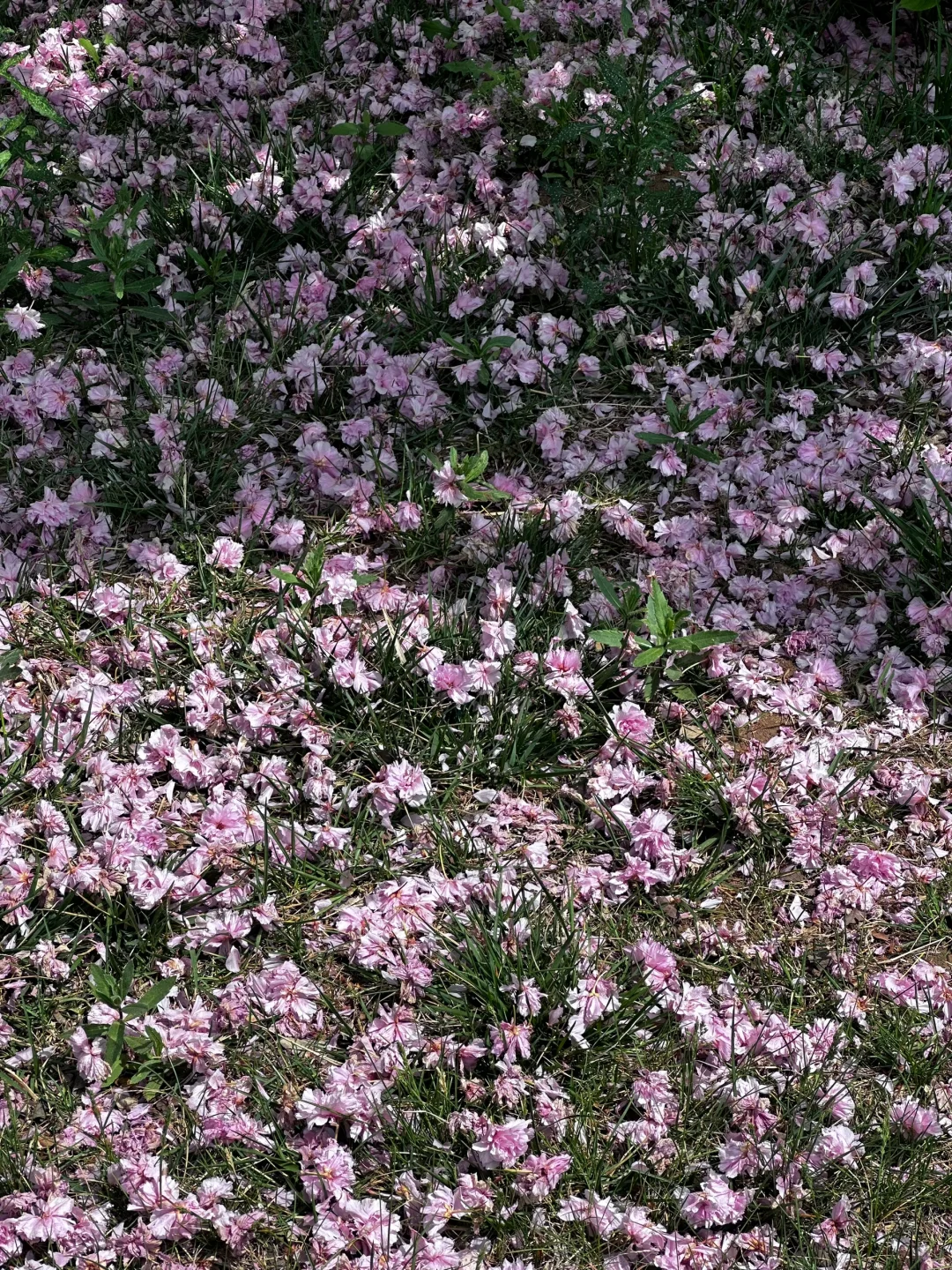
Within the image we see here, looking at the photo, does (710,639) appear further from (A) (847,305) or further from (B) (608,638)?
(A) (847,305)

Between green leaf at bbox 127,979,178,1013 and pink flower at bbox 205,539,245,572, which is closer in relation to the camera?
green leaf at bbox 127,979,178,1013

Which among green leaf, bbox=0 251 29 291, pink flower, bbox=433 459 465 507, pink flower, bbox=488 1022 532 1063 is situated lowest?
pink flower, bbox=488 1022 532 1063

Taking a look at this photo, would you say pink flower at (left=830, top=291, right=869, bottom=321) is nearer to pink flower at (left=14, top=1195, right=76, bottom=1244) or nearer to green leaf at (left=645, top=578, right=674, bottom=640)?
green leaf at (left=645, top=578, right=674, bottom=640)

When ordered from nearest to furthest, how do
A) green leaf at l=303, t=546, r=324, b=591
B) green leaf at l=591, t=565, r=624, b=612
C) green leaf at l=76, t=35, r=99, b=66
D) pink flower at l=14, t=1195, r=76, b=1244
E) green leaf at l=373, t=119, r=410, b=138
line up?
pink flower at l=14, t=1195, r=76, b=1244
green leaf at l=591, t=565, r=624, b=612
green leaf at l=303, t=546, r=324, b=591
green leaf at l=373, t=119, r=410, b=138
green leaf at l=76, t=35, r=99, b=66

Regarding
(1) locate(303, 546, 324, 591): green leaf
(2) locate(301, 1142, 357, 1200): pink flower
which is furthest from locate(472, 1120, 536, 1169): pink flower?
(1) locate(303, 546, 324, 591): green leaf

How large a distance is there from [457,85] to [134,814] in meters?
3.28

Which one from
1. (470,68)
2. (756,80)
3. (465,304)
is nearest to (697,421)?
(465,304)

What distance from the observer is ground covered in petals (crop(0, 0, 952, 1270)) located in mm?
2660

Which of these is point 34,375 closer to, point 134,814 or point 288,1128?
point 134,814

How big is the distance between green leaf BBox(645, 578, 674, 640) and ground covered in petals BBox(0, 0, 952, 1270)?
1 centimetres

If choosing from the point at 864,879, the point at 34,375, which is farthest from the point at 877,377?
the point at 34,375

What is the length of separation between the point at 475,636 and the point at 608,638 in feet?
1.23

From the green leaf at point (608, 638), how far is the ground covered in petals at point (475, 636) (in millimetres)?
105

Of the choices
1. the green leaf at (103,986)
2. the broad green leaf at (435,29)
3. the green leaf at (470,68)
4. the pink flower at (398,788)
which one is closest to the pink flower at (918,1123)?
the pink flower at (398,788)
